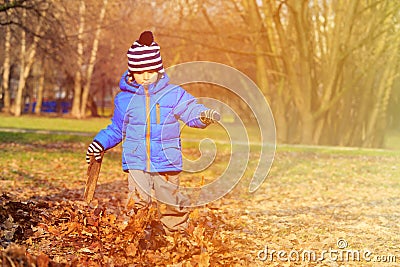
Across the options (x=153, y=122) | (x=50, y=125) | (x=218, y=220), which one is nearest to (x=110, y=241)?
(x=153, y=122)

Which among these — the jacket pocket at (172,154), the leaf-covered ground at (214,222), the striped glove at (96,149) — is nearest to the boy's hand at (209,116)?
the jacket pocket at (172,154)

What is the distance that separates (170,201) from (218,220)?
5.51 feet

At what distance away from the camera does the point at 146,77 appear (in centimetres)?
549

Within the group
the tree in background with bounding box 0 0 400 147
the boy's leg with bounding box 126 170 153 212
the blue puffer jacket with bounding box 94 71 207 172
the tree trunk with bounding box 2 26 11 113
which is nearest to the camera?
the blue puffer jacket with bounding box 94 71 207 172

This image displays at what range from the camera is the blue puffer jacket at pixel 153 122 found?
542 centimetres

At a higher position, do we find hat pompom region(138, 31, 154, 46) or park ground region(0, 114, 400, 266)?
hat pompom region(138, 31, 154, 46)

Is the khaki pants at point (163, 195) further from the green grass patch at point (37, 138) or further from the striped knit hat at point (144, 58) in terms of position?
the green grass patch at point (37, 138)

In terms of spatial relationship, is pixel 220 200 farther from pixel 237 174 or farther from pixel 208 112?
pixel 208 112

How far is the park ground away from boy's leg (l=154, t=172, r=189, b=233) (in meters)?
0.24

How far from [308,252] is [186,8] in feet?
75.6

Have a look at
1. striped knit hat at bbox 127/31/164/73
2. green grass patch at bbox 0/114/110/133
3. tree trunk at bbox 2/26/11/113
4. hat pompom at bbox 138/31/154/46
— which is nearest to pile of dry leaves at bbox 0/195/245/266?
striped knit hat at bbox 127/31/164/73

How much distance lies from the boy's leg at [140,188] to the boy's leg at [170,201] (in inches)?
2.8

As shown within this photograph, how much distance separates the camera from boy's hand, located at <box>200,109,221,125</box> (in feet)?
16.8

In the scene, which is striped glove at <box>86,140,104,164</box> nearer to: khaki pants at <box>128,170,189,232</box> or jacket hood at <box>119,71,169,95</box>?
khaki pants at <box>128,170,189,232</box>
